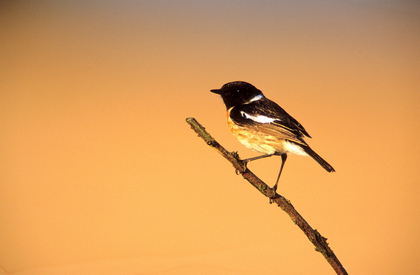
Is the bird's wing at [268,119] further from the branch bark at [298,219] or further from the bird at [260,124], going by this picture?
the branch bark at [298,219]

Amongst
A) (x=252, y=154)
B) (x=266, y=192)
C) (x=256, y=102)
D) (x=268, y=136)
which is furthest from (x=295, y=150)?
(x=252, y=154)

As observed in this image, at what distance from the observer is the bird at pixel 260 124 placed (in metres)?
1.34

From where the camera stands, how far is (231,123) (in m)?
1.42

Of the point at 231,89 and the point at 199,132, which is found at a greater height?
the point at 231,89

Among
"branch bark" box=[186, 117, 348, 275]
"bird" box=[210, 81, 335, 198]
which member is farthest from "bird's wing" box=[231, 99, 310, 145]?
"branch bark" box=[186, 117, 348, 275]

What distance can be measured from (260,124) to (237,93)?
5.9 inches

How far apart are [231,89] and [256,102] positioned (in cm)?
11

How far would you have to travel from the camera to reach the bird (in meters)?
1.34

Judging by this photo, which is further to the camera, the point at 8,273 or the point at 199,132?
the point at 8,273

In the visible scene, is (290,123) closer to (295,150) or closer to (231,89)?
(295,150)

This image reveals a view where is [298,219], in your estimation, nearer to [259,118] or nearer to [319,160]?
[319,160]

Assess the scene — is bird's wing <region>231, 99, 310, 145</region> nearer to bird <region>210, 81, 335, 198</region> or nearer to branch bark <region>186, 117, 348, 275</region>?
bird <region>210, 81, 335, 198</region>

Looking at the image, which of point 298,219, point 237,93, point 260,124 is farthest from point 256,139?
point 298,219

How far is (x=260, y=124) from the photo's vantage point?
138cm
